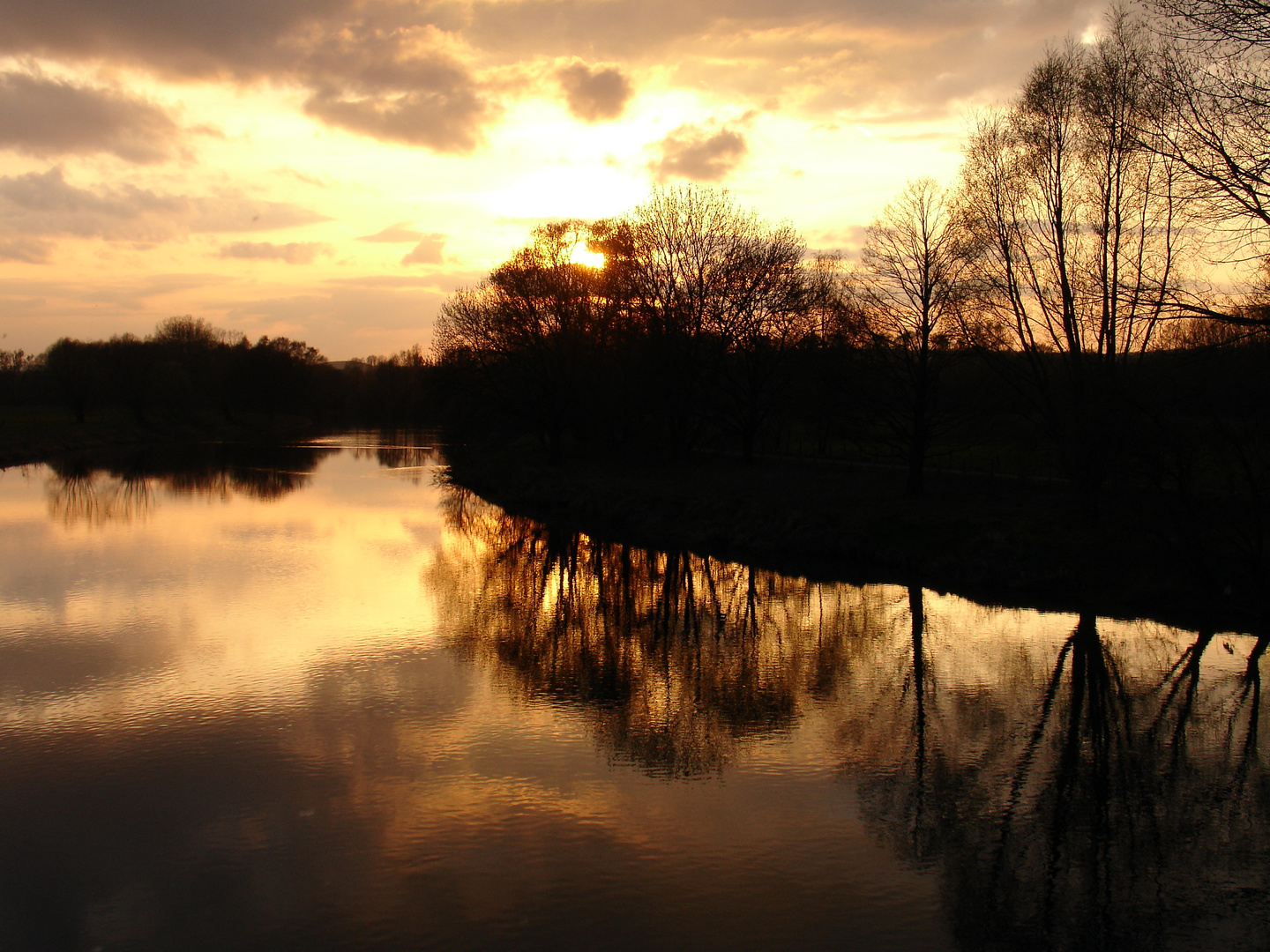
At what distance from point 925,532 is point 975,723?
1182 centimetres

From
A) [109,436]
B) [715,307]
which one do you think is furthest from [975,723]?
[109,436]

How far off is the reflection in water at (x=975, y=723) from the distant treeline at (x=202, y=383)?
32736 mm

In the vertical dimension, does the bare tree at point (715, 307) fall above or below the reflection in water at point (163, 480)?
above

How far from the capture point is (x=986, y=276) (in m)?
23.8

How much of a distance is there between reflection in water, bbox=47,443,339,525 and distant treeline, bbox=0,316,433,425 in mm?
9100

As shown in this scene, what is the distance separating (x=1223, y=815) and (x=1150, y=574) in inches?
399

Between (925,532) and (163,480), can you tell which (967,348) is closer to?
(925,532)

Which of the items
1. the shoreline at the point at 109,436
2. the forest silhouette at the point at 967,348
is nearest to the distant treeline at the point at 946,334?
the forest silhouette at the point at 967,348

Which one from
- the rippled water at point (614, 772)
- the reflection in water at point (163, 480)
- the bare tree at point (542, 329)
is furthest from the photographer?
the bare tree at point (542, 329)

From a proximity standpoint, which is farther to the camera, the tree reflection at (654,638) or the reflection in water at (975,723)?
the tree reflection at (654,638)

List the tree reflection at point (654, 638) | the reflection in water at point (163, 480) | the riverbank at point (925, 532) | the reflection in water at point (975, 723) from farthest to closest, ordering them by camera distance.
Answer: the reflection in water at point (163, 480), the riverbank at point (925, 532), the tree reflection at point (654, 638), the reflection in water at point (975, 723)

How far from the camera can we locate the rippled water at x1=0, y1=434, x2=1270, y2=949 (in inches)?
266

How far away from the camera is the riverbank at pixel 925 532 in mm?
17047

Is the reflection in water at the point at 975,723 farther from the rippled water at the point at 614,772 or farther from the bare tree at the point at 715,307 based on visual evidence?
the bare tree at the point at 715,307
